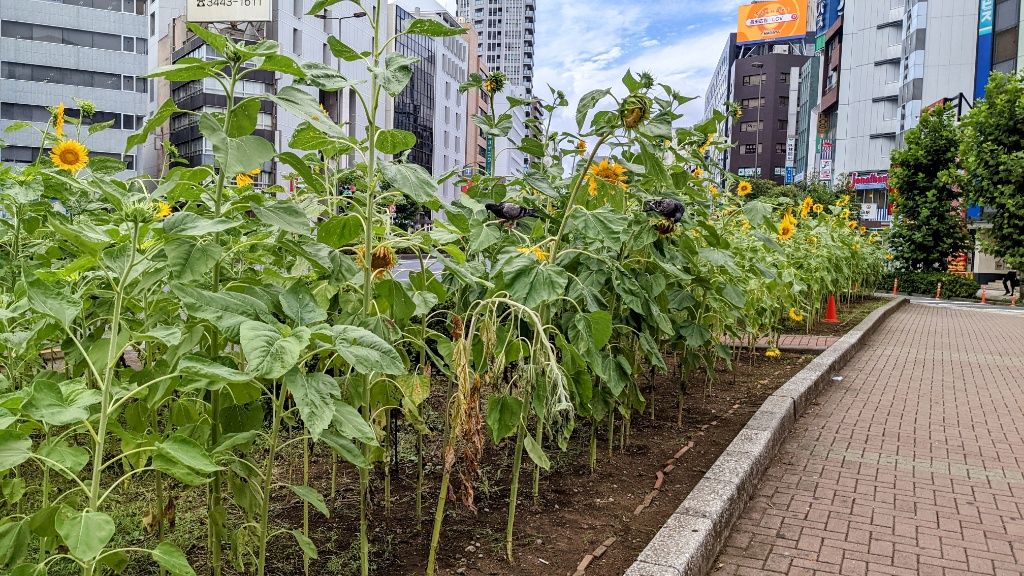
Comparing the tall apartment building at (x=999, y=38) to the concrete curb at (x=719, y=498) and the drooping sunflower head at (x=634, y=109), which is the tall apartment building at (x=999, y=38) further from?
the drooping sunflower head at (x=634, y=109)

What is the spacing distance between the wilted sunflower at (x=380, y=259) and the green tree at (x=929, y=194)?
22292mm

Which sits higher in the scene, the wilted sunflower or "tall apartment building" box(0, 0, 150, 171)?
"tall apartment building" box(0, 0, 150, 171)

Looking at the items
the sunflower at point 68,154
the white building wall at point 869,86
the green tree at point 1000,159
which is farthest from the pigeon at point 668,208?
the white building wall at point 869,86

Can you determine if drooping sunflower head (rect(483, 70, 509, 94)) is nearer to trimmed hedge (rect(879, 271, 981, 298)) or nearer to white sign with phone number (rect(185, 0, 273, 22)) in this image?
trimmed hedge (rect(879, 271, 981, 298))

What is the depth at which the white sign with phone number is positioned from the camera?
36531 mm

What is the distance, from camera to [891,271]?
22609 millimetres

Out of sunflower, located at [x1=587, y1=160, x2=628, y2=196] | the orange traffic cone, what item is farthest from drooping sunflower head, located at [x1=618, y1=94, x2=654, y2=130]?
the orange traffic cone

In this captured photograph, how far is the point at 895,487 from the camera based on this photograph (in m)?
3.66

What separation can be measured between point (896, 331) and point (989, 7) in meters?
29.7

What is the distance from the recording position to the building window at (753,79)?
73.4m

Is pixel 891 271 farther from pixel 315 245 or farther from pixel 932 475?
pixel 315 245

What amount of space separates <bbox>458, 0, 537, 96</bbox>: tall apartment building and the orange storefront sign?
55620 millimetres

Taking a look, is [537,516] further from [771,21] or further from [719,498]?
[771,21]

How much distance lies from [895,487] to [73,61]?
5057cm
